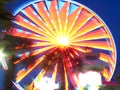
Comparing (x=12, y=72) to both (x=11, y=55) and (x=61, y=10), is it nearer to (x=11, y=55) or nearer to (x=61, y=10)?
(x=11, y=55)

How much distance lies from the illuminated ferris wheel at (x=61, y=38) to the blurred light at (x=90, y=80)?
2.97ft

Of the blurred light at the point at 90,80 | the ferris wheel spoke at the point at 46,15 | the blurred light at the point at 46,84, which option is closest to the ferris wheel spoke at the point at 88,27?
the ferris wheel spoke at the point at 46,15

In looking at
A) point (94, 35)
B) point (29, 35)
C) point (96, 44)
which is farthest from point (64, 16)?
point (29, 35)

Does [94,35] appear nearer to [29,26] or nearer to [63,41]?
[63,41]

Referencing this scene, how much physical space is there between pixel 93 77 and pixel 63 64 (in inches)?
179

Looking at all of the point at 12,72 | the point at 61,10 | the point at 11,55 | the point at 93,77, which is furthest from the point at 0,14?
the point at 93,77

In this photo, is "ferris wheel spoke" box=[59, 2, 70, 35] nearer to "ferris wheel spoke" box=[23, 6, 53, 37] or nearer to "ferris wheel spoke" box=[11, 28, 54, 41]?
"ferris wheel spoke" box=[23, 6, 53, 37]

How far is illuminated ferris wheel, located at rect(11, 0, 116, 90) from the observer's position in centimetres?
3297

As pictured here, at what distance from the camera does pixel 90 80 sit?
37.0 metres

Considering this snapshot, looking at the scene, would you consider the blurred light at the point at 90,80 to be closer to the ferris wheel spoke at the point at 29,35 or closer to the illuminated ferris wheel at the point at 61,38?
the illuminated ferris wheel at the point at 61,38

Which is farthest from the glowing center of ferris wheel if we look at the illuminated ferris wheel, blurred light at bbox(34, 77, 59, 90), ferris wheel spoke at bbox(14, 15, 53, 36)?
blurred light at bbox(34, 77, 59, 90)

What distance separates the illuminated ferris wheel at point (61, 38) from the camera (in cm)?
3297

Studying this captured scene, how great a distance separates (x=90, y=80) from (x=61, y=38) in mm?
5083

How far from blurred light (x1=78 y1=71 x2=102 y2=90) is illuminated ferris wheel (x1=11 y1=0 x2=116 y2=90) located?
0.91 m
